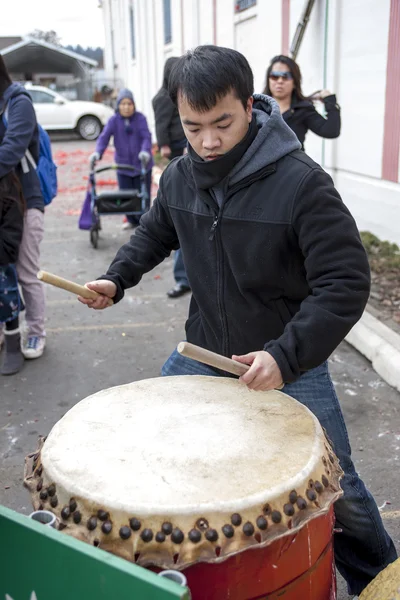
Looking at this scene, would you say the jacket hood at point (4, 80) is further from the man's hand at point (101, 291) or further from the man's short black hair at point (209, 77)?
the man's short black hair at point (209, 77)

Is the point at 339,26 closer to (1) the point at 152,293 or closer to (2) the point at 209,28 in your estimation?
(1) the point at 152,293

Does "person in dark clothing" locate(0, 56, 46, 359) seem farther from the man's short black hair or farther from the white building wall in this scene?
the white building wall

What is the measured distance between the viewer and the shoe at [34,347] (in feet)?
15.8

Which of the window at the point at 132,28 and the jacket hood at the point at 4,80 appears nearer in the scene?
the jacket hood at the point at 4,80

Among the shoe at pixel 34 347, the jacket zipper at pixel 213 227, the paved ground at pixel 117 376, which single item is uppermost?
the jacket zipper at pixel 213 227

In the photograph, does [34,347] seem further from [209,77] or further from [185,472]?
[185,472]

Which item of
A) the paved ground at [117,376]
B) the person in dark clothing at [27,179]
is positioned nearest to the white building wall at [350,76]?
the paved ground at [117,376]

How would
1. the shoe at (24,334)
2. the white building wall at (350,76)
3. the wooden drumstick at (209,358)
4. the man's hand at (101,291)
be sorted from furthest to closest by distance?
the white building wall at (350,76)
the shoe at (24,334)
the man's hand at (101,291)
the wooden drumstick at (209,358)

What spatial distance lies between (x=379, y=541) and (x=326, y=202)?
1.06 metres

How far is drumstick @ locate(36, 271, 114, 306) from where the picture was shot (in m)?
2.02

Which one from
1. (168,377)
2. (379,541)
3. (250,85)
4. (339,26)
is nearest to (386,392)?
(379,541)

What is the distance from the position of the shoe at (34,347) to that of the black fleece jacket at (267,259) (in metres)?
2.60

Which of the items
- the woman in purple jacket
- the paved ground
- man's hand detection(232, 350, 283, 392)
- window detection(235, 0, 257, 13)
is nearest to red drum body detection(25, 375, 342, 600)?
man's hand detection(232, 350, 283, 392)

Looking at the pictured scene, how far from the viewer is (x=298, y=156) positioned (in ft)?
6.61
